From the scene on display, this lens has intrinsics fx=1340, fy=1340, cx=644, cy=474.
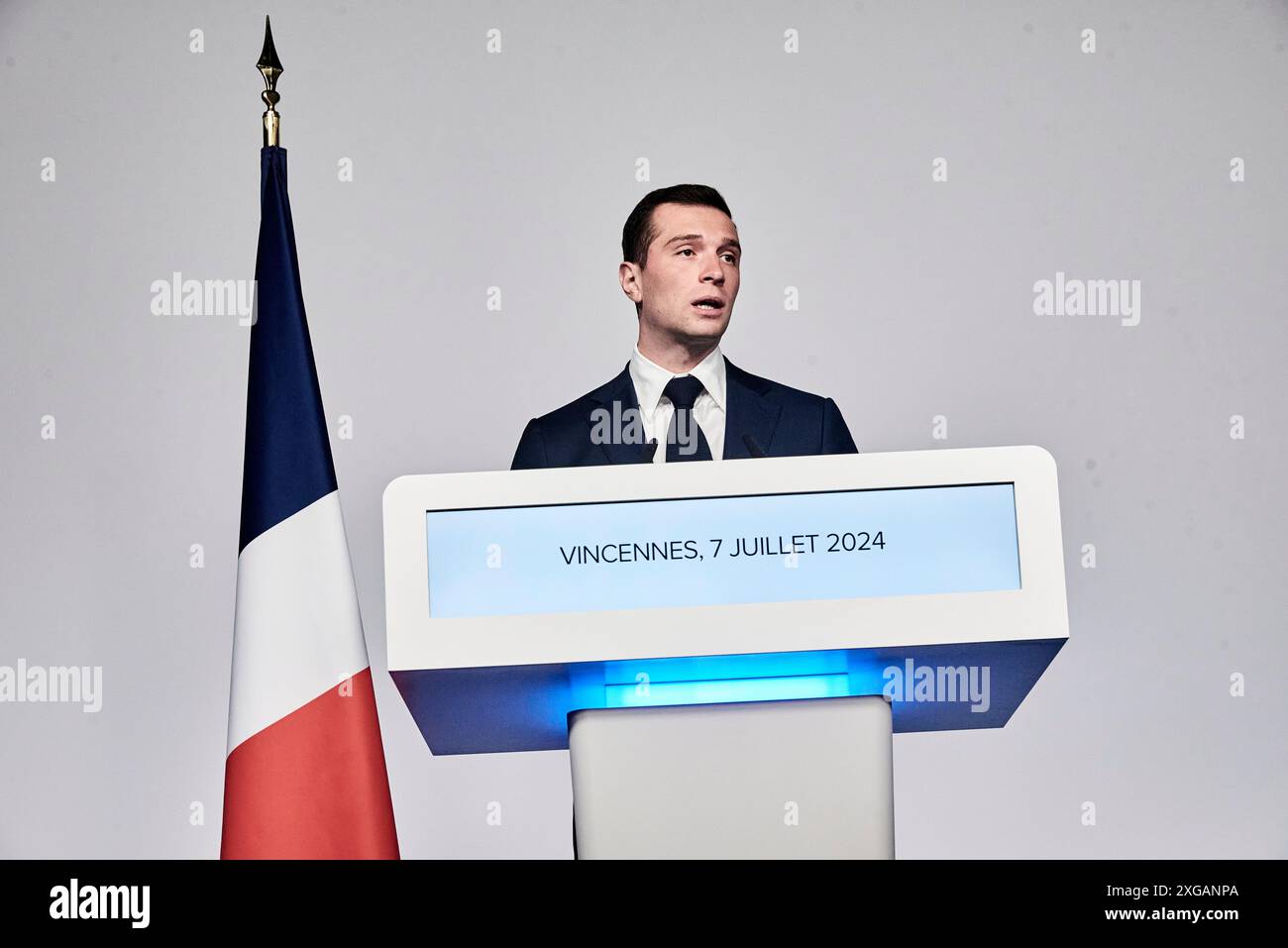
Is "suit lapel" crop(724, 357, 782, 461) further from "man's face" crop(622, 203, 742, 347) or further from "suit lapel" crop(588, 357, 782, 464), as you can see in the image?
"man's face" crop(622, 203, 742, 347)

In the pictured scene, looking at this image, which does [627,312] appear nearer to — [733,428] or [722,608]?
[733,428]

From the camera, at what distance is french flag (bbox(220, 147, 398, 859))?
1949 millimetres

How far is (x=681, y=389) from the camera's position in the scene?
2.23m

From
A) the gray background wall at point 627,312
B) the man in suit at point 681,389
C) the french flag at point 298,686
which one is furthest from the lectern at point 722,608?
the gray background wall at point 627,312

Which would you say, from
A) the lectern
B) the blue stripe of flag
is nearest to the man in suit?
the blue stripe of flag

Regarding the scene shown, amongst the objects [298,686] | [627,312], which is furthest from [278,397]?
[627,312]

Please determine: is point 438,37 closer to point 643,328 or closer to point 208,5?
point 208,5

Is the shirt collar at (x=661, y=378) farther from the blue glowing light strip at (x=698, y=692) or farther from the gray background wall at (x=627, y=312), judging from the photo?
the blue glowing light strip at (x=698, y=692)

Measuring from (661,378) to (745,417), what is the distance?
0.52ft

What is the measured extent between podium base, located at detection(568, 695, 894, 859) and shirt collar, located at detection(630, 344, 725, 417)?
97 centimetres

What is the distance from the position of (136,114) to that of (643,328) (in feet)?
4.79

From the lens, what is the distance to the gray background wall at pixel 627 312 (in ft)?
8.96

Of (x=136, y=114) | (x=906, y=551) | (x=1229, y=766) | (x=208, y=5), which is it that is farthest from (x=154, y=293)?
(x=1229, y=766)

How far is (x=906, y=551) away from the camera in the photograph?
4.53 feet
